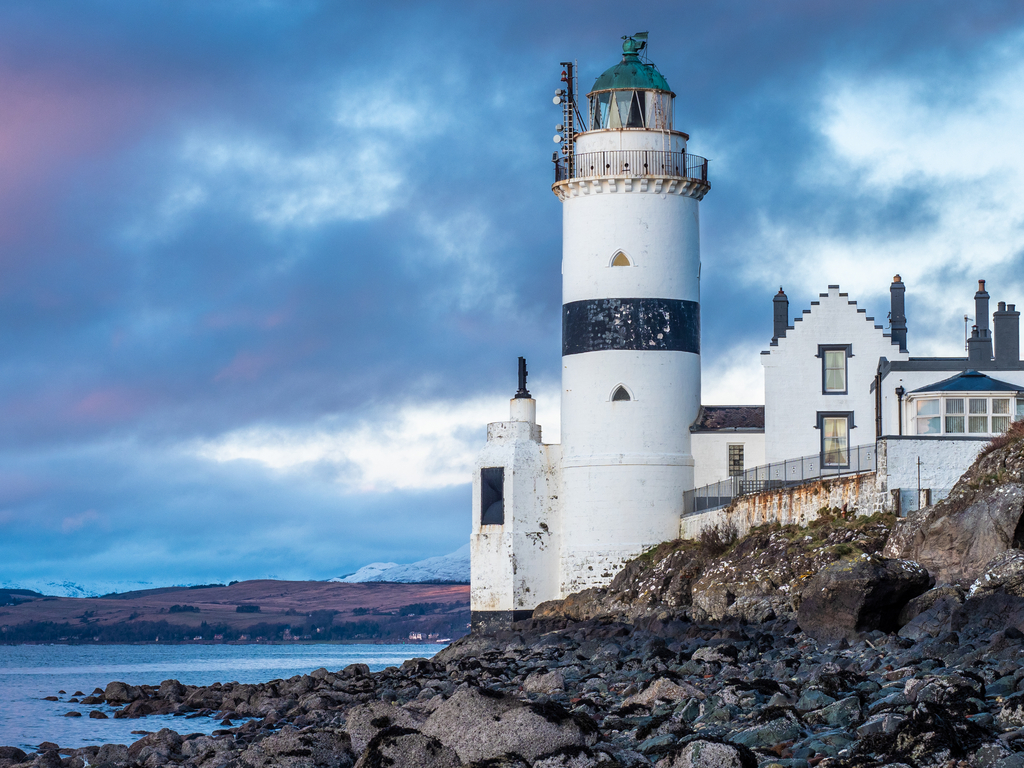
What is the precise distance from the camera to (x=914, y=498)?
88.0 ft

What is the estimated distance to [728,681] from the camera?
56.0ft

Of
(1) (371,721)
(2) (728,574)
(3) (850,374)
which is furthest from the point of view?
(3) (850,374)

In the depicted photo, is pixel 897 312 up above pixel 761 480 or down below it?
above

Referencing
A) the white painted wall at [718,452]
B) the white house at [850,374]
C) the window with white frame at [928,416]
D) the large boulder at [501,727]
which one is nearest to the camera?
the large boulder at [501,727]

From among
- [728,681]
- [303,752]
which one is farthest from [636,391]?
[303,752]

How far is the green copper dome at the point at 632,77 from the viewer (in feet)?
125

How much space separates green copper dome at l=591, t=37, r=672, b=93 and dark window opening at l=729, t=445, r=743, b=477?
953 cm

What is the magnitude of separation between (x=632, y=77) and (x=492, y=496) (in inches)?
454

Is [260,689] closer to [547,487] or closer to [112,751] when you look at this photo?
[112,751]

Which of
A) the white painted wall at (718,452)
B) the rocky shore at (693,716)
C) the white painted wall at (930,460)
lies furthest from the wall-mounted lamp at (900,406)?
the rocky shore at (693,716)

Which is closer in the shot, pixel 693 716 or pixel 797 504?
pixel 693 716

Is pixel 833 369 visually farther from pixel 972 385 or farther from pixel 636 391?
pixel 636 391

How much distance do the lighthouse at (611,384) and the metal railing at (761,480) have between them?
497mm

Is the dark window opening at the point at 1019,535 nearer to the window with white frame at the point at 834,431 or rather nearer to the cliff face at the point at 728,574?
the cliff face at the point at 728,574
